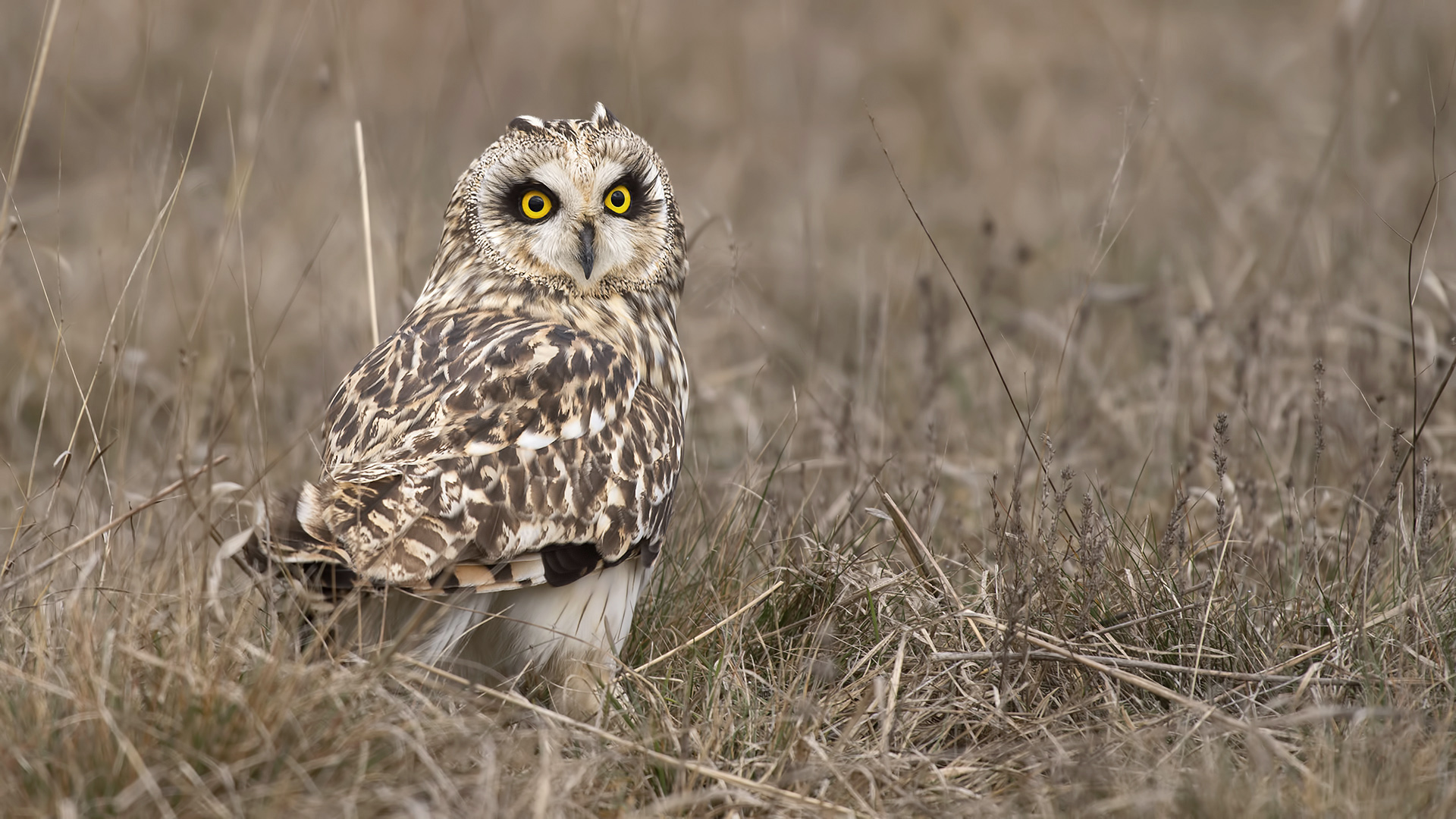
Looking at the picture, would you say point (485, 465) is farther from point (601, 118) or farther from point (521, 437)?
point (601, 118)

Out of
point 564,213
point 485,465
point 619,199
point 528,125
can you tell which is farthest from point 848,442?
point 485,465

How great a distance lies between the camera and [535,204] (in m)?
3.33

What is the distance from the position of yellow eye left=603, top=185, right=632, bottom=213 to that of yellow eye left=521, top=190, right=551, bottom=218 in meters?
0.14

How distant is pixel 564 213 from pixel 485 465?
79 cm

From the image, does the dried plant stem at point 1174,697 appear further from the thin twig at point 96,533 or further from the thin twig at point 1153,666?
the thin twig at point 96,533

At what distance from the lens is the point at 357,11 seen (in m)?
9.78

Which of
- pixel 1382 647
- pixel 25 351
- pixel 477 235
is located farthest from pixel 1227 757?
pixel 25 351

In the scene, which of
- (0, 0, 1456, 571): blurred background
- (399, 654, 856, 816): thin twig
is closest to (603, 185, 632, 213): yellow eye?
(0, 0, 1456, 571): blurred background

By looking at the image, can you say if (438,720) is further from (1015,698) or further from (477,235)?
(477,235)

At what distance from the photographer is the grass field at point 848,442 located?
7.84 ft

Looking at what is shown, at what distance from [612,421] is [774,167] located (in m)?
5.72

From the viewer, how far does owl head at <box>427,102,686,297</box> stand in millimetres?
3244

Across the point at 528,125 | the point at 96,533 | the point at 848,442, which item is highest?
the point at 528,125

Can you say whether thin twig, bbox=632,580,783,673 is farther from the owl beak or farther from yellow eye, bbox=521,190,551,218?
yellow eye, bbox=521,190,551,218
